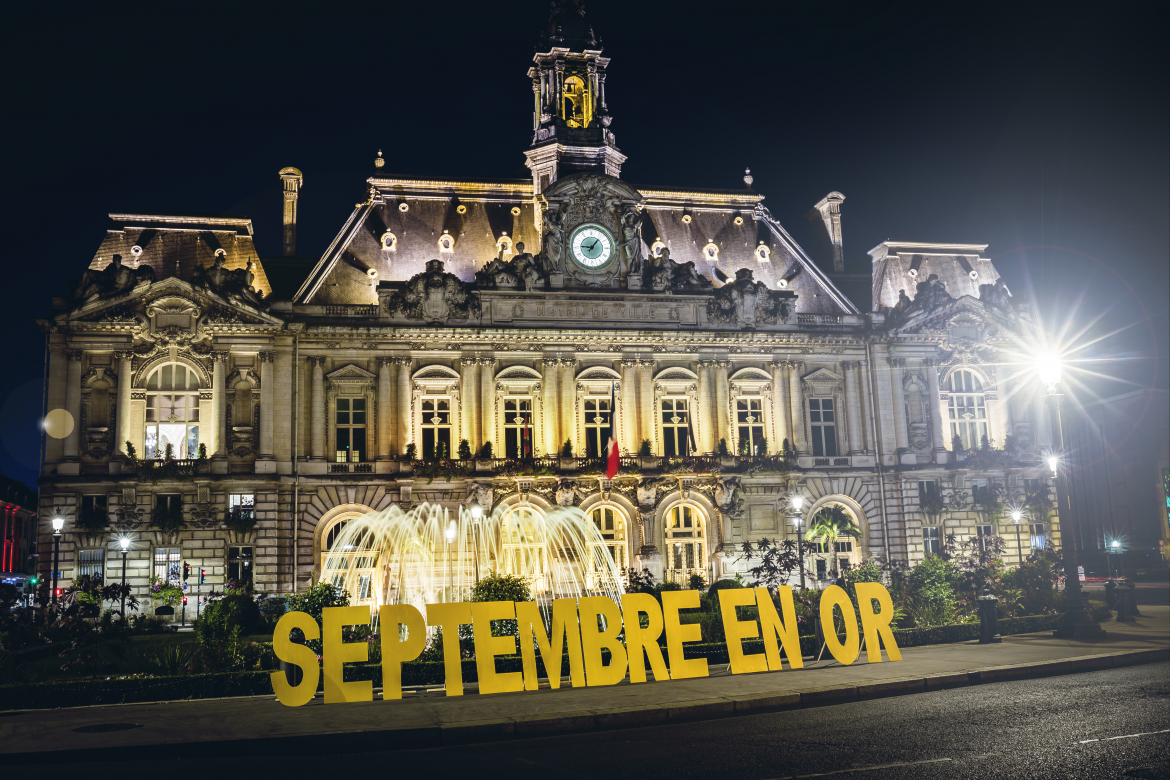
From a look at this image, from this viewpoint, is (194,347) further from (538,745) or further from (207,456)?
(538,745)

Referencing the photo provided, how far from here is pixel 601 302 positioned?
153 feet

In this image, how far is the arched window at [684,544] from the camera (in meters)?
46.1

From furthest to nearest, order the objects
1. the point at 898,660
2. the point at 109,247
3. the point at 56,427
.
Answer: the point at 109,247
the point at 56,427
the point at 898,660

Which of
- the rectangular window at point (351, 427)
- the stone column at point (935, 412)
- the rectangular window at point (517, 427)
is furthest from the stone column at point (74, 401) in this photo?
the stone column at point (935, 412)

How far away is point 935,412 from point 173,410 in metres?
37.3

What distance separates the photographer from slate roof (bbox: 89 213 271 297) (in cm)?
4553

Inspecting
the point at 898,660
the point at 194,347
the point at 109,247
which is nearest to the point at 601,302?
the point at 194,347

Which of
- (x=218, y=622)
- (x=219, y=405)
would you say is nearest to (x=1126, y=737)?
(x=218, y=622)

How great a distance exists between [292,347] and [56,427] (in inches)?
413

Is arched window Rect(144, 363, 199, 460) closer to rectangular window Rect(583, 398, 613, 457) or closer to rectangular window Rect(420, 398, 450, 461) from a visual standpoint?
rectangular window Rect(420, 398, 450, 461)

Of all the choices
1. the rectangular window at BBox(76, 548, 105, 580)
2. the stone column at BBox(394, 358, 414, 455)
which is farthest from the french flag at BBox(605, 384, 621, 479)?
the rectangular window at BBox(76, 548, 105, 580)

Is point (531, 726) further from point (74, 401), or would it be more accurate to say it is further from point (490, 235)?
point (490, 235)

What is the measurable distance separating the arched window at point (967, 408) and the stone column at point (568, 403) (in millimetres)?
20252

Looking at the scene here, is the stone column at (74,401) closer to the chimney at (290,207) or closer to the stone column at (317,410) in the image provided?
the stone column at (317,410)
